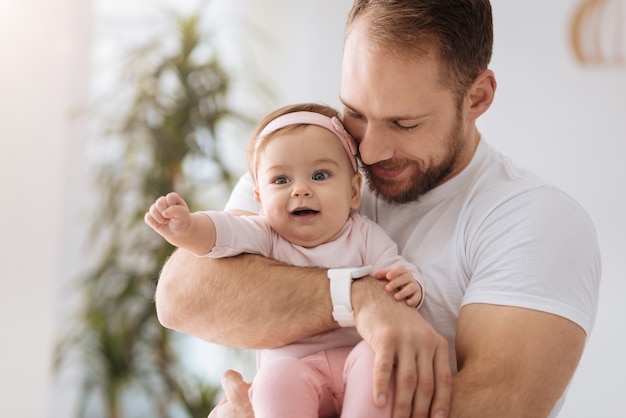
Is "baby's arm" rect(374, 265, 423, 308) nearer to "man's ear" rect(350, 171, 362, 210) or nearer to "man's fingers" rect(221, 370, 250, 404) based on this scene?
"man's ear" rect(350, 171, 362, 210)

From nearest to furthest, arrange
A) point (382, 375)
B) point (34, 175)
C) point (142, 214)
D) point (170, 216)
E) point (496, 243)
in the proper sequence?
point (382, 375) → point (170, 216) → point (496, 243) → point (34, 175) → point (142, 214)

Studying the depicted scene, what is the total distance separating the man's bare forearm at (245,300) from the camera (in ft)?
4.84

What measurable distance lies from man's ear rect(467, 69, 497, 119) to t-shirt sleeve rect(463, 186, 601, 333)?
13.6 inches

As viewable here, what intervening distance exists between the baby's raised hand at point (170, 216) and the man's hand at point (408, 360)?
368mm

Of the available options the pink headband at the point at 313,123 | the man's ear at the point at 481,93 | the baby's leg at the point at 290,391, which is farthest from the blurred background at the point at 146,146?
the baby's leg at the point at 290,391

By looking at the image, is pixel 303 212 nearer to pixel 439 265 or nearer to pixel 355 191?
pixel 355 191

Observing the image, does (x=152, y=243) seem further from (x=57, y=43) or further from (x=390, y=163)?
(x=390, y=163)

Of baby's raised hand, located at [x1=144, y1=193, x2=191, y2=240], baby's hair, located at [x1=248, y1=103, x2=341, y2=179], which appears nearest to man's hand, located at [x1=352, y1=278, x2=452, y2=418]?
baby's raised hand, located at [x1=144, y1=193, x2=191, y2=240]

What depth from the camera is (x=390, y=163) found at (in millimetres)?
1770

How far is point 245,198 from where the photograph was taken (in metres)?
1.85

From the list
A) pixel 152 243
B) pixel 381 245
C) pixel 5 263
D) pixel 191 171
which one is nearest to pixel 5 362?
pixel 5 263

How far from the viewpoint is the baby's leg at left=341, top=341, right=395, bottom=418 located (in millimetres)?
1294

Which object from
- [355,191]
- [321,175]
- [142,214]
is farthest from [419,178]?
[142,214]

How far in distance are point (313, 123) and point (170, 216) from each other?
427 millimetres
